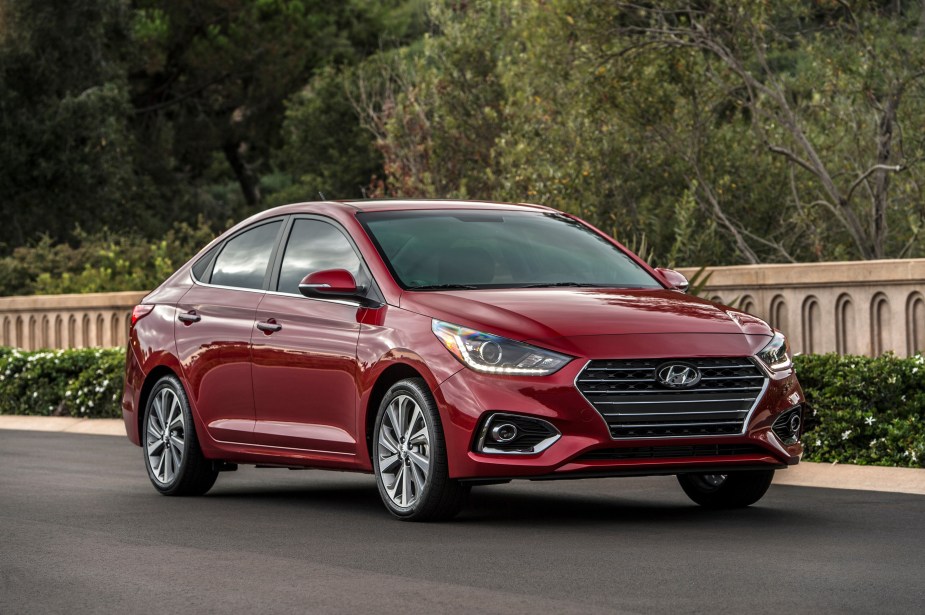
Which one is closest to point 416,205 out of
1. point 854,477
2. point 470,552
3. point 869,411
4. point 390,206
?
point 390,206

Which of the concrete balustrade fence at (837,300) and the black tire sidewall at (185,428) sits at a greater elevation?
the black tire sidewall at (185,428)

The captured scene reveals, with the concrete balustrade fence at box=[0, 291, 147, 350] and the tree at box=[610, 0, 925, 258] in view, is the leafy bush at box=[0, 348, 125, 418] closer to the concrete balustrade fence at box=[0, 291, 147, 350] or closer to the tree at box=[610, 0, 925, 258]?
the concrete balustrade fence at box=[0, 291, 147, 350]

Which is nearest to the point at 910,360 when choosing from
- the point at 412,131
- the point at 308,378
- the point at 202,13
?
the point at 308,378

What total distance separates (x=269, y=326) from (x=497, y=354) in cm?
213

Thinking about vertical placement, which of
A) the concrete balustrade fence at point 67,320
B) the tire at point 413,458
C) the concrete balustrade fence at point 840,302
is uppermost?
the tire at point 413,458

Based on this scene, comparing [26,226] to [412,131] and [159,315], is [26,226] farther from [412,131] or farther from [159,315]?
[159,315]

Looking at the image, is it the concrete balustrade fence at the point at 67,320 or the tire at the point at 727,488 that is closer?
the tire at the point at 727,488

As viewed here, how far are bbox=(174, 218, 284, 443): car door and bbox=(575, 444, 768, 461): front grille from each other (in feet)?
9.11

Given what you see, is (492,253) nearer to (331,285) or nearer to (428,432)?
(331,285)

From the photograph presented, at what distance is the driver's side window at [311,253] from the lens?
1084 centimetres

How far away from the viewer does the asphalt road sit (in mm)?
7238

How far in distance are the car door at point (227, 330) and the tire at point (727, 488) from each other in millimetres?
2750

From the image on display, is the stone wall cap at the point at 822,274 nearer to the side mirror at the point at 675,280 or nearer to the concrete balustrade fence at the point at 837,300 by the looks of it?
the concrete balustrade fence at the point at 837,300

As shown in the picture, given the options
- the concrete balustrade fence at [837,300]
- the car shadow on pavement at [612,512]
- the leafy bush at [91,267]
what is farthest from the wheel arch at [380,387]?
the leafy bush at [91,267]
